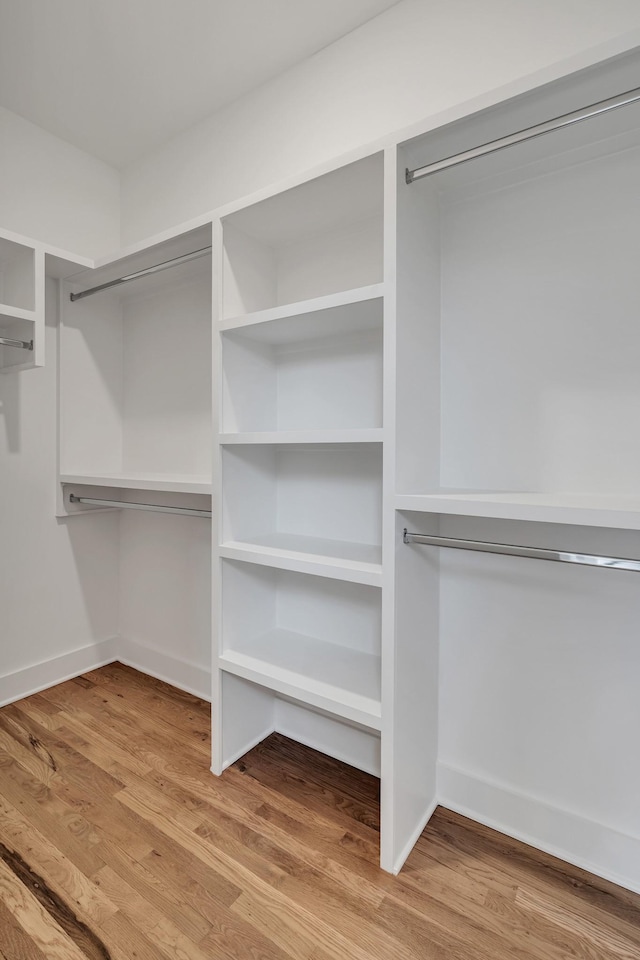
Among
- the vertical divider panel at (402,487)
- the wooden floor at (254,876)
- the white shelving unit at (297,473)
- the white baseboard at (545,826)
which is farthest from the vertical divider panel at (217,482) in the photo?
the white baseboard at (545,826)

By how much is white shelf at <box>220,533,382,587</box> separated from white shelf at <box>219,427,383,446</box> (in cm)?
37

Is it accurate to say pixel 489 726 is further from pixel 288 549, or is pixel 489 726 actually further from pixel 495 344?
pixel 495 344

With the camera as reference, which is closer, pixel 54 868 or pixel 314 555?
pixel 54 868

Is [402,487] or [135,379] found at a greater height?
[135,379]

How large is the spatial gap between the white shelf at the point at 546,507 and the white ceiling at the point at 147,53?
5.69 feet

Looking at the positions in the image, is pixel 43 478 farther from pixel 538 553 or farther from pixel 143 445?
pixel 538 553

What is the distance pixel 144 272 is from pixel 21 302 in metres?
0.53

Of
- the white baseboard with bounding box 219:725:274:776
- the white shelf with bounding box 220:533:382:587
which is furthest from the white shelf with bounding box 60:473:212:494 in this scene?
the white baseboard with bounding box 219:725:274:776

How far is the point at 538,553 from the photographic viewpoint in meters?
1.18

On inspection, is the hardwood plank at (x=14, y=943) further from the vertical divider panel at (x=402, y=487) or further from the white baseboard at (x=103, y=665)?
the white baseboard at (x=103, y=665)

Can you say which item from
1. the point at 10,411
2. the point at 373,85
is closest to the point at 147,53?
the point at 373,85

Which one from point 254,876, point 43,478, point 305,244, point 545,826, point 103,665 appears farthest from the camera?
point 103,665

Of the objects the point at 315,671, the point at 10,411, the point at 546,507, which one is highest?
the point at 10,411

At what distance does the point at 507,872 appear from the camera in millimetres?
1375
